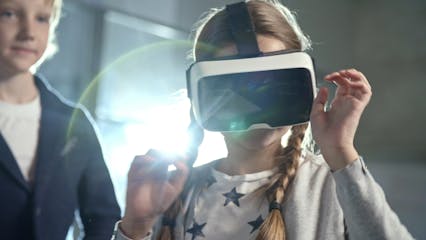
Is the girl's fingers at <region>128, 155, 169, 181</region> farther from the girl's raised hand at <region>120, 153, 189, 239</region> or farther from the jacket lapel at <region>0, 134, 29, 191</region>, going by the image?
the jacket lapel at <region>0, 134, 29, 191</region>

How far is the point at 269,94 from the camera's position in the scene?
43cm

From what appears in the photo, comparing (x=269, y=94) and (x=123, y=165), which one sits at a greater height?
(x=269, y=94)

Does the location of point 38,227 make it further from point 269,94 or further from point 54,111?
point 269,94

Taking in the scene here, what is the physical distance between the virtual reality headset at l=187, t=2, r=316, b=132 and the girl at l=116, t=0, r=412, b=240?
19mm

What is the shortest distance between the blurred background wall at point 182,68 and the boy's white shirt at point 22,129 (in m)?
0.14

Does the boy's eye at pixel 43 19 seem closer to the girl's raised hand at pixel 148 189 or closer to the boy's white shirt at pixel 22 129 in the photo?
the boy's white shirt at pixel 22 129

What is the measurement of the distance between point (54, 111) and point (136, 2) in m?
0.46

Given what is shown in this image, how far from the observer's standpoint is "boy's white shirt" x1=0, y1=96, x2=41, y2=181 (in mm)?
470

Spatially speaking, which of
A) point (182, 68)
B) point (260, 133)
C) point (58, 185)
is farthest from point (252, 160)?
point (182, 68)

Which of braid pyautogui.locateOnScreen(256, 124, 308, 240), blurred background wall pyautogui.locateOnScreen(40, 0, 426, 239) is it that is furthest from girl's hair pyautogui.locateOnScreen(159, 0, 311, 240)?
blurred background wall pyautogui.locateOnScreen(40, 0, 426, 239)

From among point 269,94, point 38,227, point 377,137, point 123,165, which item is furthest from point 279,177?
point 377,137

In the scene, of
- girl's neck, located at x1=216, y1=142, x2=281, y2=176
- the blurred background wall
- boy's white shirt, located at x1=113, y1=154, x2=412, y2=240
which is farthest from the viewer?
the blurred background wall

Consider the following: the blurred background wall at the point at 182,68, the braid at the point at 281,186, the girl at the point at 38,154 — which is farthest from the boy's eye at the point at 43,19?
the braid at the point at 281,186

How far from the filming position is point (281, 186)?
44cm
